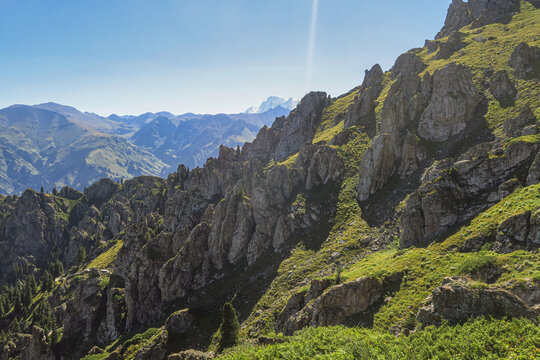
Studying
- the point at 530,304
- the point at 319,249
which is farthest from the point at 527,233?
the point at 319,249

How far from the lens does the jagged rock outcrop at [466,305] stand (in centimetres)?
1880

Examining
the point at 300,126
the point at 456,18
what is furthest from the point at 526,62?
the point at 456,18

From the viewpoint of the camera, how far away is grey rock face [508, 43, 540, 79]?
6568cm

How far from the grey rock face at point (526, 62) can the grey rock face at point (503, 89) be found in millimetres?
3297

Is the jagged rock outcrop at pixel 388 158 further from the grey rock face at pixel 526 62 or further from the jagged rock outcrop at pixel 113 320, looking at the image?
the jagged rock outcrop at pixel 113 320

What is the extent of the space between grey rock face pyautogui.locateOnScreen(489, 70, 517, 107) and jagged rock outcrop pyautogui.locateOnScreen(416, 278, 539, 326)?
2473 inches

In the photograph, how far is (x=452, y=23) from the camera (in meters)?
160

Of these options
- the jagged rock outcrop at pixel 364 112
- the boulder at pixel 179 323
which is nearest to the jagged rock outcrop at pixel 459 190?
the boulder at pixel 179 323

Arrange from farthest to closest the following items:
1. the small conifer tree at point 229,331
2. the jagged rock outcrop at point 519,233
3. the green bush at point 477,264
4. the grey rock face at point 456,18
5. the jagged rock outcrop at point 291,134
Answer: the grey rock face at point 456,18 → the jagged rock outcrop at point 291,134 → the small conifer tree at point 229,331 → the jagged rock outcrop at point 519,233 → the green bush at point 477,264

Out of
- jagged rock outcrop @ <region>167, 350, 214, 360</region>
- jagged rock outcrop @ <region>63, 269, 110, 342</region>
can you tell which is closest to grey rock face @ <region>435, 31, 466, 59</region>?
jagged rock outcrop @ <region>167, 350, 214, 360</region>

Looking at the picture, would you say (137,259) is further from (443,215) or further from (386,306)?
(443,215)

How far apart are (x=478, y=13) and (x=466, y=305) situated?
19064cm

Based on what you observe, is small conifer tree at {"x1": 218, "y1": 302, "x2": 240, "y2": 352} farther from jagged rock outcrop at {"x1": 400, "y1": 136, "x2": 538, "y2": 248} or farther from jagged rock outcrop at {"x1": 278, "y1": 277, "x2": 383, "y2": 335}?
jagged rock outcrop at {"x1": 400, "y1": 136, "x2": 538, "y2": 248}

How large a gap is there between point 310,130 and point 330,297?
366ft
